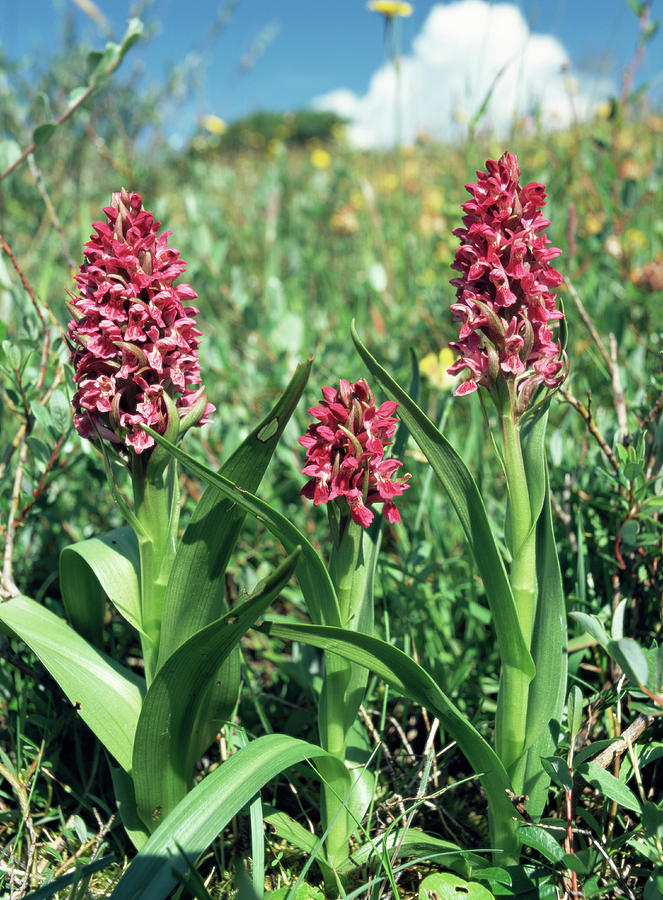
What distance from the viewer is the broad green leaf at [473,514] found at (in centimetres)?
108

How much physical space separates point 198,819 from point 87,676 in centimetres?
37


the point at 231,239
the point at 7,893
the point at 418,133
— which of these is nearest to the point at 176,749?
the point at 7,893

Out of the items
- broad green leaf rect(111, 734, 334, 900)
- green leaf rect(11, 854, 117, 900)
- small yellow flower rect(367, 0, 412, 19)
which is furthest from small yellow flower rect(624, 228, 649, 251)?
green leaf rect(11, 854, 117, 900)

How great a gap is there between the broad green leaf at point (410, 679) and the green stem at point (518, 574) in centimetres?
6

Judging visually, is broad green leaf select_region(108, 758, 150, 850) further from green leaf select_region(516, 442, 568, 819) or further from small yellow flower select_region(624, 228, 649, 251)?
small yellow flower select_region(624, 228, 649, 251)

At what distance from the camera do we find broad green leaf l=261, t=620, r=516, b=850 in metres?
1.05

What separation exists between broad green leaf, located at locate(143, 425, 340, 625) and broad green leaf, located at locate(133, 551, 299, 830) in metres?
0.09

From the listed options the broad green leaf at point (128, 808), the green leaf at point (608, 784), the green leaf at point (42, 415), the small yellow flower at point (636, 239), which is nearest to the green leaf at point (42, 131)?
the green leaf at point (42, 415)

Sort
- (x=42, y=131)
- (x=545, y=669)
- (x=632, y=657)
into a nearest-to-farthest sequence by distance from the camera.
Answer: (x=632, y=657)
(x=545, y=669)
(x=42, y=131)

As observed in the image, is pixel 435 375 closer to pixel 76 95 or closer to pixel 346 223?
pixel 76 95

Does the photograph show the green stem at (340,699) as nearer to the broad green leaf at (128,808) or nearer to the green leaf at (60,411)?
the broad green leaf at (128,808)

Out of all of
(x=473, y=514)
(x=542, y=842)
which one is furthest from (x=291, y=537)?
(x=542, y=842)

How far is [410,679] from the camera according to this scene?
1.10 m

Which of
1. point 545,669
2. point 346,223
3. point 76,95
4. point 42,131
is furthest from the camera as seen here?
point 346,223
